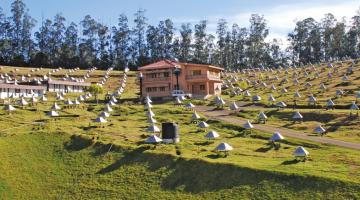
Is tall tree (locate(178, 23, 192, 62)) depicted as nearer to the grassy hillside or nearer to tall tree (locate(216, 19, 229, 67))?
tall tree (locate(216, 19, 229, 67))

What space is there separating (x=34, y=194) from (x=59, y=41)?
12542 centimetres

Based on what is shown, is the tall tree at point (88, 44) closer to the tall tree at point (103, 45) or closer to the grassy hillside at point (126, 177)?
the tall tree at point (103, 45)

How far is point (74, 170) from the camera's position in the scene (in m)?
45.9

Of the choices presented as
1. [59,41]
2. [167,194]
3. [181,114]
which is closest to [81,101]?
[181,114]

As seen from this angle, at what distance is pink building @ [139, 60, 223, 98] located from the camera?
87.6 metres

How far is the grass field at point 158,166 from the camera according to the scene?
37.0 metres

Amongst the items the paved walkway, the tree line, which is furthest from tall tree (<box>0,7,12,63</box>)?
the paved walkway

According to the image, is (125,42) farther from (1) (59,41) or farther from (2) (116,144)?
(2) (116,144)

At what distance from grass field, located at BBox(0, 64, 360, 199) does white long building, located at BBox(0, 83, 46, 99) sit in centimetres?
2862

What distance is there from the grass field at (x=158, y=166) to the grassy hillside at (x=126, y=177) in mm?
74

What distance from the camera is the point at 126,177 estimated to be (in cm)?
4300

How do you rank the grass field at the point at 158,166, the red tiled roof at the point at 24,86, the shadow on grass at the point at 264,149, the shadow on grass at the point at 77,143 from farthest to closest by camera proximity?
the red tiled roof at the point at 24,86
the shadow on grass at the point at 77,143
the shadow on grass at the point at 264,149
the grass field at the point at 158,166

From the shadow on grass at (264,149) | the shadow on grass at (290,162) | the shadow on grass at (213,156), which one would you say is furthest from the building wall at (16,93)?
the shadow on grass at (290,162)

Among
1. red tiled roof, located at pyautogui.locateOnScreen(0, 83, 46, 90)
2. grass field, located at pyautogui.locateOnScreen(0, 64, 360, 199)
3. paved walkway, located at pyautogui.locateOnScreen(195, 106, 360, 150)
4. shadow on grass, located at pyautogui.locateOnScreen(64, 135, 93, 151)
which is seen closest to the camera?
grass field, located at pyautogui.locateOnScreen(0, 64, 360, 199)
